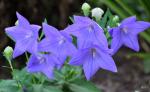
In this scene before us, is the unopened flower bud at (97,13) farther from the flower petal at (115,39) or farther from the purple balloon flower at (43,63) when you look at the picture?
the purple balloon flower at (43,63)

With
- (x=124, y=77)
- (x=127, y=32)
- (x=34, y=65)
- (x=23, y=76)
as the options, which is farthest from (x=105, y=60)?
(x=124, y=77)

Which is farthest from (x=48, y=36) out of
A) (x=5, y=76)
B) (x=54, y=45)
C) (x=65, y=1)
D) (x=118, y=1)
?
(x=65, y=1)

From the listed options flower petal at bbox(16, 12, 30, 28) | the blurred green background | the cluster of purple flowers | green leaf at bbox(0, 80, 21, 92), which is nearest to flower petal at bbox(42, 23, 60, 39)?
the cluster of purple flowers

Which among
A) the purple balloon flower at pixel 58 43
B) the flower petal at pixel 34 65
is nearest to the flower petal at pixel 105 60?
the purple balloon flower at pixel 58 43

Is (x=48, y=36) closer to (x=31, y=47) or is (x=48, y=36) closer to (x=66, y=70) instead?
(x=31, y=47)

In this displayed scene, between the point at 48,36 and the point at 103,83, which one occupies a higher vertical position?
the point at 48,36
